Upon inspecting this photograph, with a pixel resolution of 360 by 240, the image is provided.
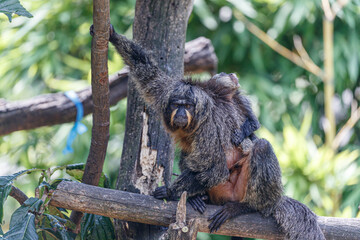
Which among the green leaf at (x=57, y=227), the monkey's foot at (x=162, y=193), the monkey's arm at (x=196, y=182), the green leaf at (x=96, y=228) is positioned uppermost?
the monkey's arm at (x=196, y=182)

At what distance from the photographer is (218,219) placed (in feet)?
11.8

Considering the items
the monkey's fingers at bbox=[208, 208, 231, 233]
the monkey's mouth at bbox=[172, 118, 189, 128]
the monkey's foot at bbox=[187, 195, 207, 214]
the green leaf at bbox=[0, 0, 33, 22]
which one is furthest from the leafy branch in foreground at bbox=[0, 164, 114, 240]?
the green leaf at bbox=[0, 0, 33, 22]

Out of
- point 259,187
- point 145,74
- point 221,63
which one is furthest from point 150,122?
point 221,63

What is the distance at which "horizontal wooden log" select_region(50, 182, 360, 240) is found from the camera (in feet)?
11.3

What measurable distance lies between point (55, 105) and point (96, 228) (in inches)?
85.9

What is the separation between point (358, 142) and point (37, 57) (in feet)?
20.4

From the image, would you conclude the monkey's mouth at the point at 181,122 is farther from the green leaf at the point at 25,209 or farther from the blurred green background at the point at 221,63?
the blurred green background at the point at 221,63

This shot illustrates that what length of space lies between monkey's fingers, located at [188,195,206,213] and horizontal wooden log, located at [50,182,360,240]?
0.03 m

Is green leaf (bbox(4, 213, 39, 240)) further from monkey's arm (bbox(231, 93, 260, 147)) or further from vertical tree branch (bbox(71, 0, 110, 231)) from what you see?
monkey's arm (bbox(231, 93, 260, 147))

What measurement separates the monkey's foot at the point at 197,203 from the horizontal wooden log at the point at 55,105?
2.21m

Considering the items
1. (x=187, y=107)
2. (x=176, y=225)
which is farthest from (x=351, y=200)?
(x=176, y=225)

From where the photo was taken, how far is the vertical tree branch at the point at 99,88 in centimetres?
330

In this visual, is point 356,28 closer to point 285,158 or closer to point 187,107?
point 285,158

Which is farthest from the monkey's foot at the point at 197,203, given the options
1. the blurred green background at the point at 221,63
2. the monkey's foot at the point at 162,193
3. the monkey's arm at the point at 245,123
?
the blurred green background at the point at 221,63
